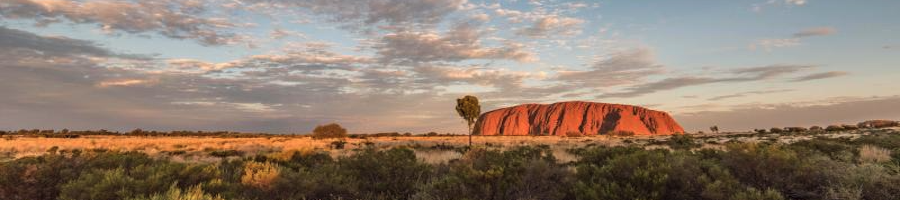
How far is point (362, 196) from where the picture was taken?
8.13m

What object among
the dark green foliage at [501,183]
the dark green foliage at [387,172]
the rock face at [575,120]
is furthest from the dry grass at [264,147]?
the rock face at [575,120]

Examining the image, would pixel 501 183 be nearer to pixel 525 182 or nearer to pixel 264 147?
pixel 525 182

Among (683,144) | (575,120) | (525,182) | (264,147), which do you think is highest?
(575,120)

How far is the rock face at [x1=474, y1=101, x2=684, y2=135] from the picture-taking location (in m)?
152

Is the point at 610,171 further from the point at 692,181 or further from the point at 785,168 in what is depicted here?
the point at 785,168

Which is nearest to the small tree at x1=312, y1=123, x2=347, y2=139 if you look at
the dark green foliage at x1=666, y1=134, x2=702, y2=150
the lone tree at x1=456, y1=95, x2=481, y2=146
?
the lone tree at x1=456, y1=95, x2=481, y2=146

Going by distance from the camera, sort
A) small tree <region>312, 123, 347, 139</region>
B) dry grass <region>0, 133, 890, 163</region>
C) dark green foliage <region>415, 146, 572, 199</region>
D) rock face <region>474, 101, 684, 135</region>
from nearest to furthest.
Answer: dark green foliage <region>415, 146, 572, 199</region> → dry grass <region>0, 133, 890, 163</region> → small tree <region>312, 123, 347, 139</region> → rock face <region>474, 101, 684, 135</region>

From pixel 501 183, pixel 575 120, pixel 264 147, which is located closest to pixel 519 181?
pixel 501 183

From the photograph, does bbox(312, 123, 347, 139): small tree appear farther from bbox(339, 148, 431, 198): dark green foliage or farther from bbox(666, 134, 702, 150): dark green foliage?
bbox(339, 148, 431, 198): dark green foliage

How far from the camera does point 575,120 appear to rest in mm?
158750

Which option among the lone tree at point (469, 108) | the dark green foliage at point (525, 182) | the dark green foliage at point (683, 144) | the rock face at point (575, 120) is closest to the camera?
the dark green foliage at point (525, 182)

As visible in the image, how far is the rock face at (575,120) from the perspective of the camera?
152375mm

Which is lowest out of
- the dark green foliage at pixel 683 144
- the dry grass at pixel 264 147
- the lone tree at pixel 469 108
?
the dark green foliage at pixel 683 144

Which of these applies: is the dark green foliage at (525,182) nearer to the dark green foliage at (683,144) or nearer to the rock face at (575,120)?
the dark green foliage at (683,144)
